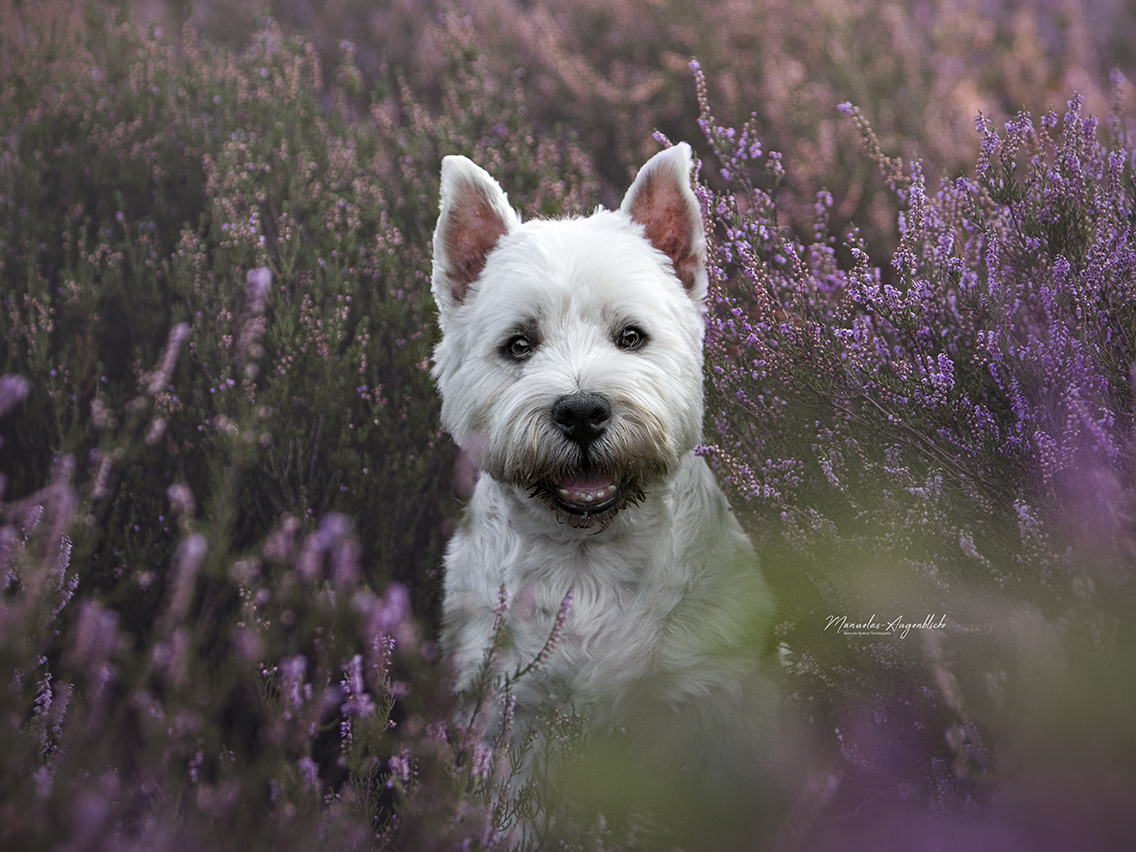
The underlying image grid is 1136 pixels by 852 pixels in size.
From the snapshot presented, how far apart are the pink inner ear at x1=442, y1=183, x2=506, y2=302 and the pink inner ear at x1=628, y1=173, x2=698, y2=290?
0.47 metres

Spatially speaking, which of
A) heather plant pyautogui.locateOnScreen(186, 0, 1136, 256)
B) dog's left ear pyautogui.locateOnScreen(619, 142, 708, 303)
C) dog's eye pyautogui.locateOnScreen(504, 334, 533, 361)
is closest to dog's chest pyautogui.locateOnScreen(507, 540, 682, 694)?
dog's eye pyautogui.locateOnScreen(504, 334, 533, 361)

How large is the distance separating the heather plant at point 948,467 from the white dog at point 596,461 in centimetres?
20

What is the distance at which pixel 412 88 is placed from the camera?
653 cm

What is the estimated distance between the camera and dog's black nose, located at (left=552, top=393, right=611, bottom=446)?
224 cm

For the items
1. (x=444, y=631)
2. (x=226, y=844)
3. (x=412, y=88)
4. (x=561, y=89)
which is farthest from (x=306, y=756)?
(x=412, y=88)

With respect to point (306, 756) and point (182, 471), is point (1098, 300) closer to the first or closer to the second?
point (306, 756)

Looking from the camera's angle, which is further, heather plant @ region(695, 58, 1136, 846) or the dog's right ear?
the dog's right ear

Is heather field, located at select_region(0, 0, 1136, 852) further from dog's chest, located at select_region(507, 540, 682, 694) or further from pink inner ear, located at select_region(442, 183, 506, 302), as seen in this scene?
pink inner ear, located at select_region(442, 183, 506, 302)

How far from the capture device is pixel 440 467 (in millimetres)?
3453

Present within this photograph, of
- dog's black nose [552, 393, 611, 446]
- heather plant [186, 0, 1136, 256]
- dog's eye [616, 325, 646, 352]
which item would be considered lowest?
dog's black nose [552, 393, 611, 446]

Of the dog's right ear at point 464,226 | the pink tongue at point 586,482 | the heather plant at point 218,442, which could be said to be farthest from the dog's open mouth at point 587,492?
the dog's right ear at point 464,226

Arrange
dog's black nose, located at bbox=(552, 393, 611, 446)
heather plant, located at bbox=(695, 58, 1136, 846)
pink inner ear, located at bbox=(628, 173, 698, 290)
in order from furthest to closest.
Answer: pink inner ear, located at bbox=(628, 173, 698, 290) < dog's black nose, located at bbox=(552, 393, 611, 446) < heather plant, located at bbox=(695, 58, 1136, 846)

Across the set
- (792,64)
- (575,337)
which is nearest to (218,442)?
(575,337)

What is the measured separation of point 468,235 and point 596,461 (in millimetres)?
971
